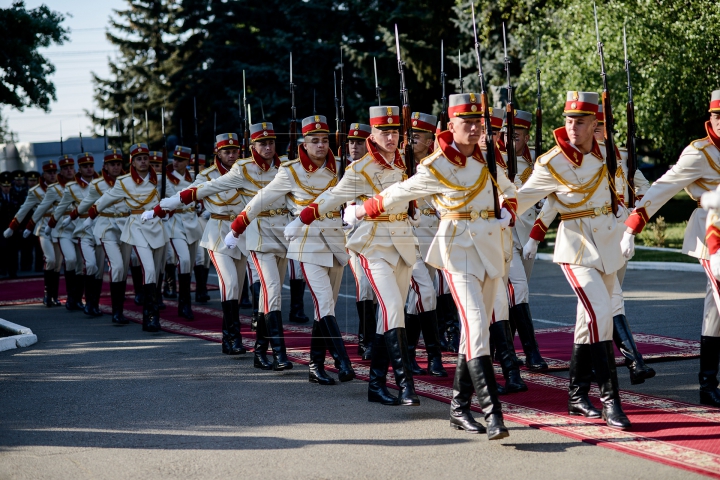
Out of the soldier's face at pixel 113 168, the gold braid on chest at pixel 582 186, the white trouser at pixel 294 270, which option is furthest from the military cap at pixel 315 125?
the soldier's face at pixel 113 168

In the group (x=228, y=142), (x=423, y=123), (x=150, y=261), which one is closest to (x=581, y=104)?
(x=423, y=123)

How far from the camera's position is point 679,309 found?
1141cm

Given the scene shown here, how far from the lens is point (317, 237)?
26.3ft

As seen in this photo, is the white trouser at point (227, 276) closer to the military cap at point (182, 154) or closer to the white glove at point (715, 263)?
A: the military cap at point (182, 154)

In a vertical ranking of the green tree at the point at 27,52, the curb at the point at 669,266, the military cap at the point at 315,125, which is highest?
the green tree at the point at 27,52

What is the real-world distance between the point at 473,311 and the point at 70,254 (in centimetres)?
961

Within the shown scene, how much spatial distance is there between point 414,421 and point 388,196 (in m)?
1.51

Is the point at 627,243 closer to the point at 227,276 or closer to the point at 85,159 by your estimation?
the point at 227,276

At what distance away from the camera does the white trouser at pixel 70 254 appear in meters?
14.3

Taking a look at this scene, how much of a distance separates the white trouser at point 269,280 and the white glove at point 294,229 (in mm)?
987

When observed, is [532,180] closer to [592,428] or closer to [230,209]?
[592,428]

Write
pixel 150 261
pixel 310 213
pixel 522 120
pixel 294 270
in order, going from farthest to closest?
pixel 150 261
pixel 294 270
pixel 522 120
pixel 310 213

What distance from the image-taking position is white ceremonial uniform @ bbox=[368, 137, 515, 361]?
6.13 m

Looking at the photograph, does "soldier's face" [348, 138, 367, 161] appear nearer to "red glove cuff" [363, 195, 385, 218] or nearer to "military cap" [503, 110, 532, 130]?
"military cap" [503, 110, 532, 130]
